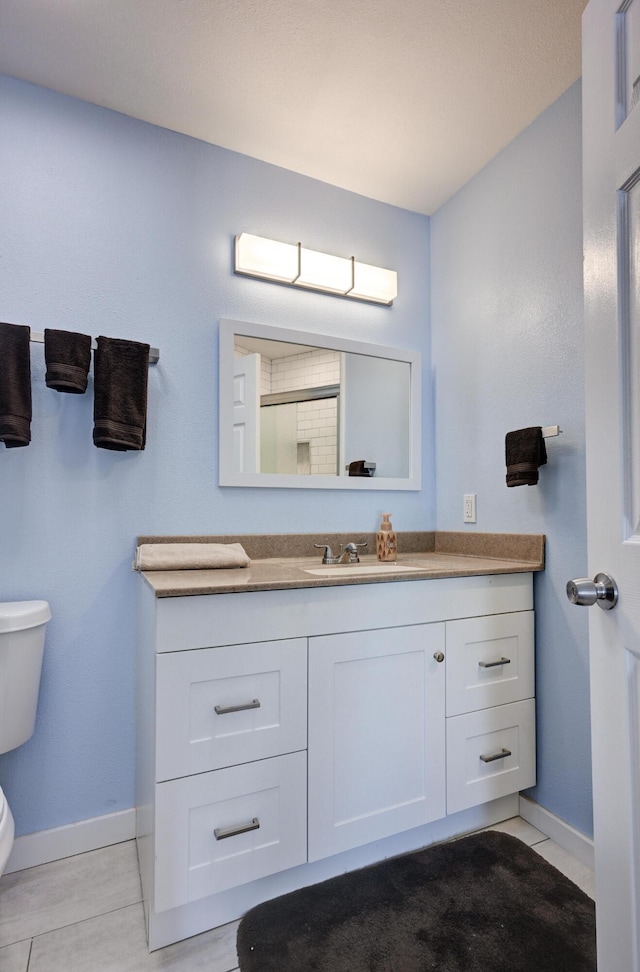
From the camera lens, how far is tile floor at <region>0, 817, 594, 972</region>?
1.20m

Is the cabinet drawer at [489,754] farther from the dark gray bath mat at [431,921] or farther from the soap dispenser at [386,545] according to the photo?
the soap dispenser at [386,545]

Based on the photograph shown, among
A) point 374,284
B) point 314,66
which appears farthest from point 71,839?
point 314,66

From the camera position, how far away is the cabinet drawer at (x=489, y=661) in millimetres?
1589

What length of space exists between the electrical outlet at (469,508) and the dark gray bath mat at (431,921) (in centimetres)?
112

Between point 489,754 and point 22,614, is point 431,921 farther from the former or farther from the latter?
point 22,614

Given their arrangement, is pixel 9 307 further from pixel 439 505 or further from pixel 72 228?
pixel 439 505

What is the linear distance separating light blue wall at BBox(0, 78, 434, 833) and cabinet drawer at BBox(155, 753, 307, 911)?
577 mm

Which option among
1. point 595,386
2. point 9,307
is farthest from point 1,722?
point 595,386

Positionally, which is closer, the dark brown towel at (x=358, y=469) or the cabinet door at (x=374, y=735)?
the cabinet door at (x=374, y=735)

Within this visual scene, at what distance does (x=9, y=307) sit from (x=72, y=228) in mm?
334

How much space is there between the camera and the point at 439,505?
2271mm

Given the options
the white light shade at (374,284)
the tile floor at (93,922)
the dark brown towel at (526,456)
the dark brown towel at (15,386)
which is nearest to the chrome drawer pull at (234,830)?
the tile floor at (93,922)

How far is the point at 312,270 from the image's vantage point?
2021 millimetres

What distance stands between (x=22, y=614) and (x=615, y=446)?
1.47 m
